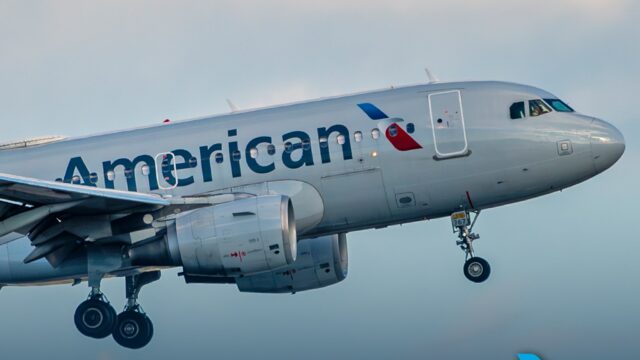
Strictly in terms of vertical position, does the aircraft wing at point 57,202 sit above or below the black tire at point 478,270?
above

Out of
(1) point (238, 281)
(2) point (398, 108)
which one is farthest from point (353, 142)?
(1) point (238, 281)

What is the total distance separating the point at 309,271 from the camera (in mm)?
36250

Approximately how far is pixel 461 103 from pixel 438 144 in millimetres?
1203

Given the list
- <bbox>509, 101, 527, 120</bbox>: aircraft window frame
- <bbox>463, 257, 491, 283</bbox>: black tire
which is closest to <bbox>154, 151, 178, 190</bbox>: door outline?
<bbox>463, 257, 491, 283</bbox>: black tire

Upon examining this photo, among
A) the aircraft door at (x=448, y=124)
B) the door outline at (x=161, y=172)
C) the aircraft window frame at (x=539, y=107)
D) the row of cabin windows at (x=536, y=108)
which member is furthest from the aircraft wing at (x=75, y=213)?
the aircraft window frame at (x=539, y=107)

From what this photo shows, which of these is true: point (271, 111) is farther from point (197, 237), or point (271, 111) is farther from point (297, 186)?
point (197, 237)

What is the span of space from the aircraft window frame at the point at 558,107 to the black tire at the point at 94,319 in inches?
477

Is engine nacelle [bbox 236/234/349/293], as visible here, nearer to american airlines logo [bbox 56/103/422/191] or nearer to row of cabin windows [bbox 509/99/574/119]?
american airlines logo [bbox 56/103/422/191]

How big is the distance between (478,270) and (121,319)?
9662 millimetres

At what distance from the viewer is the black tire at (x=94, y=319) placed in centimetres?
3428

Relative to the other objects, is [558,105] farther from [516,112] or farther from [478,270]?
[478,270]

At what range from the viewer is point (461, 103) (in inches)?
1297

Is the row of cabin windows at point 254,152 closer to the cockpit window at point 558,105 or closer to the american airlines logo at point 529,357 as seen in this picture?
the cockpit window at point 558,105

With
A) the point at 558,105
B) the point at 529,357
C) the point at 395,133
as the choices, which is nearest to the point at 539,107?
the point at 558,105
